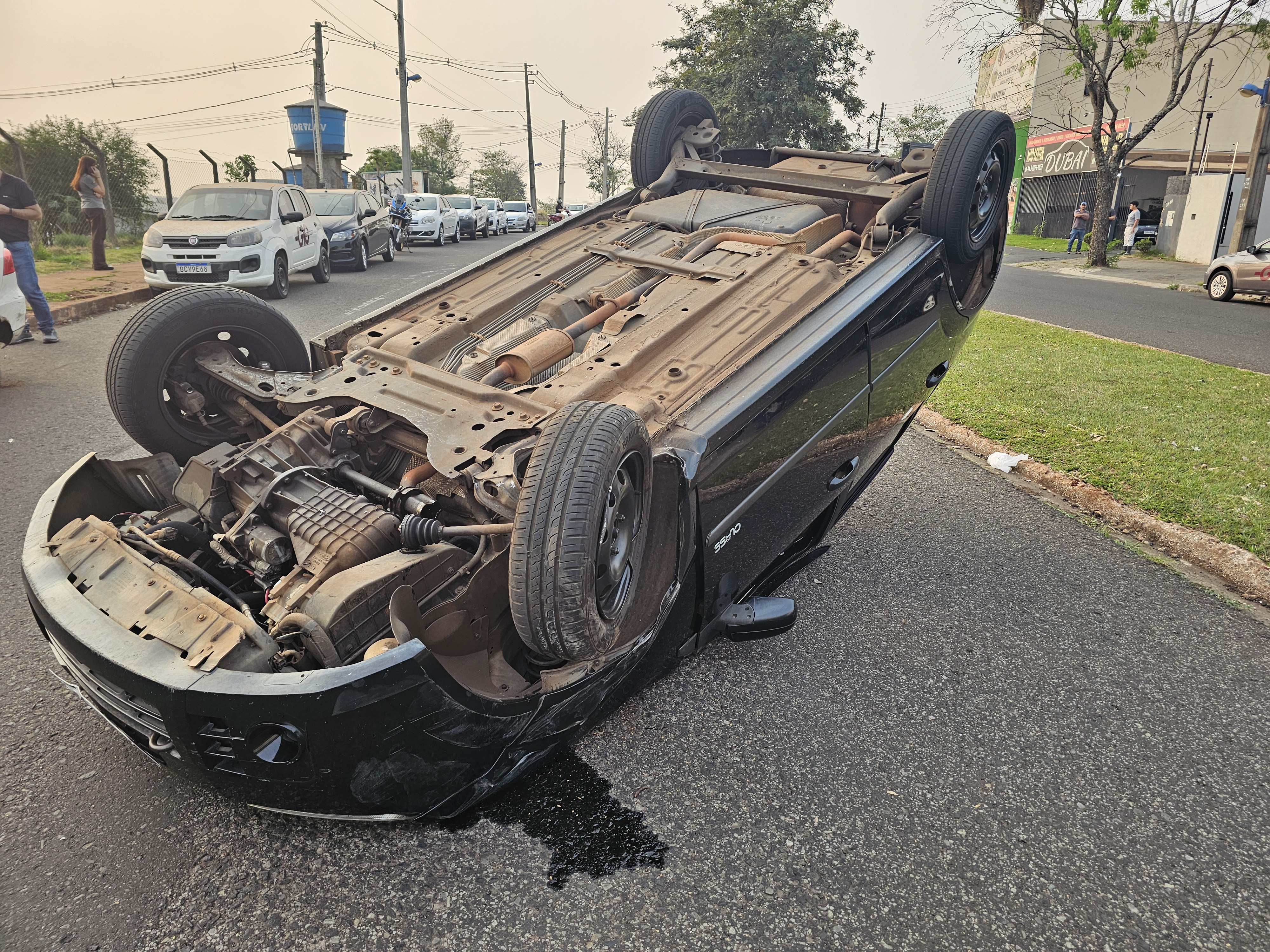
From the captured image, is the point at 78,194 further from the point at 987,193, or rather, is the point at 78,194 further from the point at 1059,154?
the point at 1059,154

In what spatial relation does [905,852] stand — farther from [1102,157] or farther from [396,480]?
[1102,157]

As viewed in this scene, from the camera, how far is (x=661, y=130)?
17.4 feet

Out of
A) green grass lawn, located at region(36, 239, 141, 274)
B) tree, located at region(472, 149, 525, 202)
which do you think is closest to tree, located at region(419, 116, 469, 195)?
tree, located at region(472, 149, 525, 202)

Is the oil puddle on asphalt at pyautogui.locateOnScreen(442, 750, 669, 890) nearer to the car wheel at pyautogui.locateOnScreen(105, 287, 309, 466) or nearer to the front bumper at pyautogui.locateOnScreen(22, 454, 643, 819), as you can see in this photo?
the front bumper at pyautogui.locateOnScreen(22, 454, 643, 819)

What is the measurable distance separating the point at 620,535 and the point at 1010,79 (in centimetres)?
4581

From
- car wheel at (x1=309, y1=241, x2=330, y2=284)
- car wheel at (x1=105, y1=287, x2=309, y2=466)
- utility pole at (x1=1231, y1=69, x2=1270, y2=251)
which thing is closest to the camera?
car wheel at (x1=105, y1=287, x2=309, y2=466)

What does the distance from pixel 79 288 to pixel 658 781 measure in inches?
507

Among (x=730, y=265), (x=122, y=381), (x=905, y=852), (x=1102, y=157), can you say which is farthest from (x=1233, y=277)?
(x=122, y=381)

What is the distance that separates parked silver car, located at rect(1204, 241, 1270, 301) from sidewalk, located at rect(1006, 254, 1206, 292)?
1.50 metres

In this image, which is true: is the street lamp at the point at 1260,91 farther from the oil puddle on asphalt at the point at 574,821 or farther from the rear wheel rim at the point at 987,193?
the oil puddle on asphalt at the point at 574,821

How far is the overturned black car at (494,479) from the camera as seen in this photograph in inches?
86.2

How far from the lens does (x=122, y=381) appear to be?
348cm

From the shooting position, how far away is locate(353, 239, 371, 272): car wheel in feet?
53.9

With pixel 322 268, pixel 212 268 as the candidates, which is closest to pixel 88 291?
pixel 212 268
